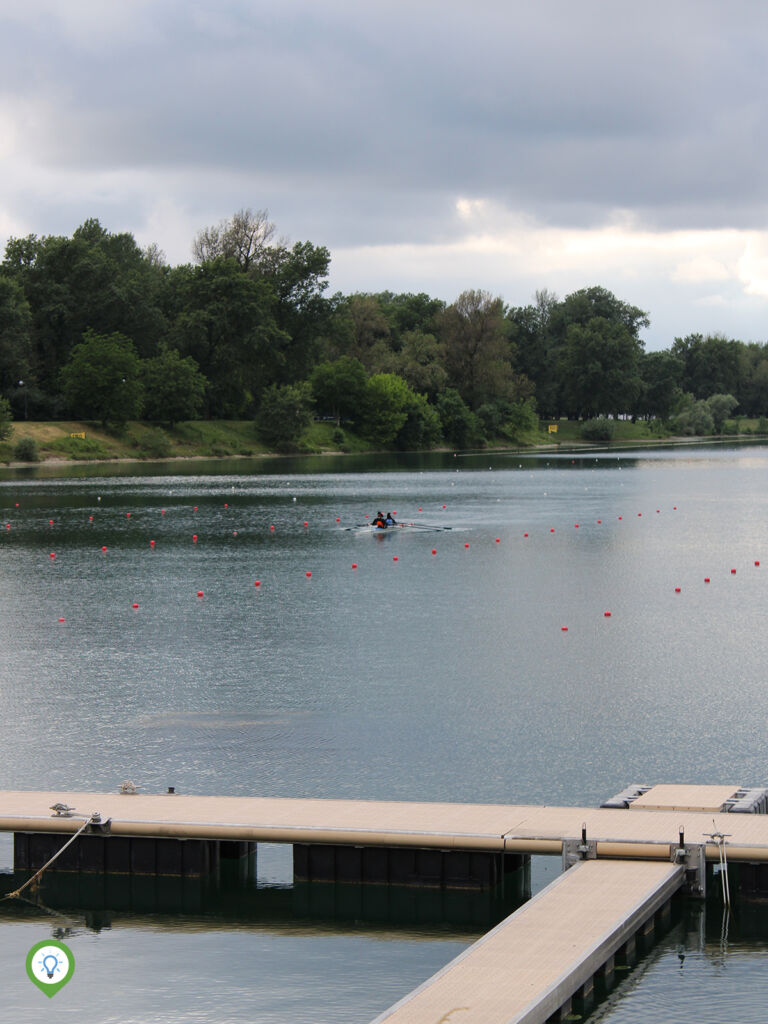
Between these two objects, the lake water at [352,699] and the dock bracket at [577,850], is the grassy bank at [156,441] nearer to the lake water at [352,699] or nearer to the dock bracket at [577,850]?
the lake water at [352,699]

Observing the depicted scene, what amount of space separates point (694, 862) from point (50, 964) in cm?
696

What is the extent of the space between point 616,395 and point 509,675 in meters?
167

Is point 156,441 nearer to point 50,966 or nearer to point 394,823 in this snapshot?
point 394,823

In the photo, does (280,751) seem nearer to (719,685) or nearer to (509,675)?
(509,675)

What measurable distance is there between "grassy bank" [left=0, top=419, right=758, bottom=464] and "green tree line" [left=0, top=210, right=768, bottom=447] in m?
1.68

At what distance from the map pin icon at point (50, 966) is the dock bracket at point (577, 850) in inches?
215

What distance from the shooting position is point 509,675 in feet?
89.0

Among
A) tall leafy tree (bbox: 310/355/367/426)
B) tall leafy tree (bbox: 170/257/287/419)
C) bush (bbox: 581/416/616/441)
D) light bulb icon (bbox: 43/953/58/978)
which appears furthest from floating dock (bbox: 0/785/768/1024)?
bush (bbox: 581/416/616/441)

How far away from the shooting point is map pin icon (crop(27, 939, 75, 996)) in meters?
13.3

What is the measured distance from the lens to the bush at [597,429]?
183 metres

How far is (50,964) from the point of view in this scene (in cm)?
1357

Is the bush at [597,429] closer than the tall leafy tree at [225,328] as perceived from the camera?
No

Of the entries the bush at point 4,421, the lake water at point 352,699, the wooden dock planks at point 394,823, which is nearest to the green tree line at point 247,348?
the bush at point 4,421

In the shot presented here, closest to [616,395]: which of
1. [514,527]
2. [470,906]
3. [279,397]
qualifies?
[279,397]
